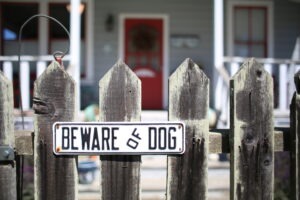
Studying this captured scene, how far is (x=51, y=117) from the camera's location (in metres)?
2.35

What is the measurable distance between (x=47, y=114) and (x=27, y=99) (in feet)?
22.8

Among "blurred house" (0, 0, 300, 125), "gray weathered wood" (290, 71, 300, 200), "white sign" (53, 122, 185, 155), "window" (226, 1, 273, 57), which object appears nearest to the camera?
"white sign" (53, 122, 185, 155)

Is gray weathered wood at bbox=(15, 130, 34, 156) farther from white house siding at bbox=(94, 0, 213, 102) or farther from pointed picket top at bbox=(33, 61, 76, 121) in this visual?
white house siding at bbox=(94, 0, 213, 102)

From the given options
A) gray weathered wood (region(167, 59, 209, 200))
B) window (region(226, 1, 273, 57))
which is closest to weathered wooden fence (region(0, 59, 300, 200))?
gray weathered wood (region(167, 59, 209, 200))

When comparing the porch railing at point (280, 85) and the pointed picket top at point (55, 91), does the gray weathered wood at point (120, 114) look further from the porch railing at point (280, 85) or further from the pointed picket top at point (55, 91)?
the porch railing at point (280, 85)

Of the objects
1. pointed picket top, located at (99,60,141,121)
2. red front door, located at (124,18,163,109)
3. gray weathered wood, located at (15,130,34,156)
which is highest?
red front door, located at (124,18,163,109)

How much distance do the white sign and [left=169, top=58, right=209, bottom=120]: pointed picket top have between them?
103 millimetres

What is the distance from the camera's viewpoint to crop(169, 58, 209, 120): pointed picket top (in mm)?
2365

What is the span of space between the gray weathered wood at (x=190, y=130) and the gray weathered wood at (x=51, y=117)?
0.49 metres

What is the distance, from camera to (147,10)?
1204 centimetres

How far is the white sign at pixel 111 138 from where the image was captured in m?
2.31

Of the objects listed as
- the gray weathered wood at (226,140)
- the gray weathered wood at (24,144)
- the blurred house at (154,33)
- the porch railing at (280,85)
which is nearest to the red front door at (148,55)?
the blurred house at (154,33)

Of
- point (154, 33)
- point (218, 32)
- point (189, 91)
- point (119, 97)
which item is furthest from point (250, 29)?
point (119, 97)

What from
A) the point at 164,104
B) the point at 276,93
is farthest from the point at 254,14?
the point at 164,104
